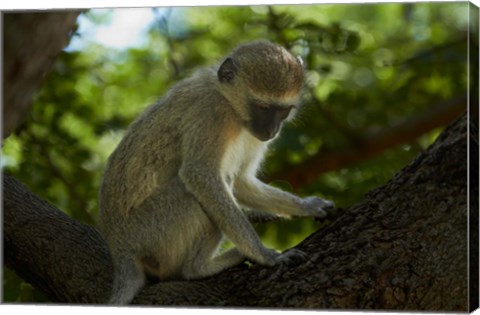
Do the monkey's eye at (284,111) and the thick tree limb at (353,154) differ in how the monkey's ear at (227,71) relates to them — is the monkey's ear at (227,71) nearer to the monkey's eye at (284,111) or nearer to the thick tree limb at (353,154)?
the monkey's eye at (284,111)

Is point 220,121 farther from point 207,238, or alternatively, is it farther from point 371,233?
point 371,233

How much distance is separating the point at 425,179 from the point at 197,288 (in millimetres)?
1438

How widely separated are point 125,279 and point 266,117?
131cm

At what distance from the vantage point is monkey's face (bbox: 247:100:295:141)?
5.38 m

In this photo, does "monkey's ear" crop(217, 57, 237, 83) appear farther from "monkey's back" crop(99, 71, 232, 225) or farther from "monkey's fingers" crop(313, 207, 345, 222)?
"monkey's fingers" crop(313, 207, 345, 222)

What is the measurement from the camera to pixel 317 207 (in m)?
5.72

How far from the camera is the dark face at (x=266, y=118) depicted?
5379 mm

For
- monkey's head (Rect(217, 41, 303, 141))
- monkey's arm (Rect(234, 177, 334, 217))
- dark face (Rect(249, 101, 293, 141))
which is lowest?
monkey's arm (Rect(234, 177, 334, 217))

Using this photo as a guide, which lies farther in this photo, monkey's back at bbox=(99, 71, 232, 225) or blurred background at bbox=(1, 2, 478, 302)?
blurred background at bbox=(1, 2, 478, 302)

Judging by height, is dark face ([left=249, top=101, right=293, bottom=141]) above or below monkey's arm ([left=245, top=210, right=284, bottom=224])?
above

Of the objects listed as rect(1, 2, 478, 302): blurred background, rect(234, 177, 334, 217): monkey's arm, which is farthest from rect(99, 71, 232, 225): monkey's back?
rect(1, 2, 478, 302): blurred background

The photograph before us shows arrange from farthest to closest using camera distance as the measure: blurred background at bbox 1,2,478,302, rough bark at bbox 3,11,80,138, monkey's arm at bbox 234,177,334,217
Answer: blurred background at bbox 1,2,478,302 → monkey's arm at bbox 234,177,334,217 → rough bark at bbox 3,11,80,138

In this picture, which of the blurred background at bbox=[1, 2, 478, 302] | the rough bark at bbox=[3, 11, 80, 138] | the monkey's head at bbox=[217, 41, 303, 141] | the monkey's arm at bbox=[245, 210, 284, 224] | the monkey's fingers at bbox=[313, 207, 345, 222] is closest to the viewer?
the rough bark at bbox=[3, 11, 80, 138]

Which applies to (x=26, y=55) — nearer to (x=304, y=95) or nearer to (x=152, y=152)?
(x=152, y=152)
